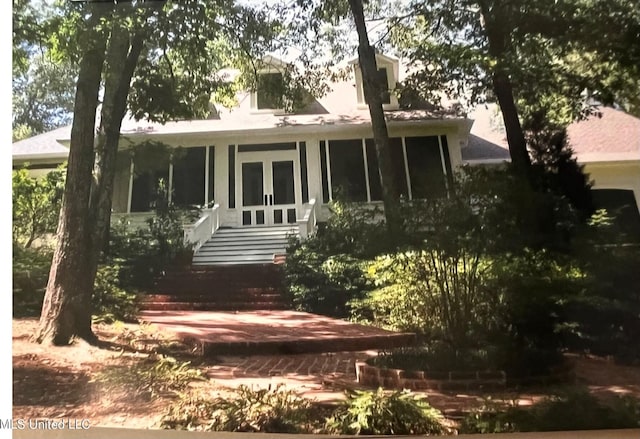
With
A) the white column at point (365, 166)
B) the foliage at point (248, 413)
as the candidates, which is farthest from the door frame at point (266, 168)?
the foliage at point (248, 413)

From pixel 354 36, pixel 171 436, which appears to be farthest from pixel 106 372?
pixel 354 36

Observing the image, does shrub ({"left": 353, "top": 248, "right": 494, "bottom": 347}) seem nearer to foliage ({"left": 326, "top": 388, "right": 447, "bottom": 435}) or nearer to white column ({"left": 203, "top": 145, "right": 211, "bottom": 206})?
foliage ({"left": 326, "top": 388, "right": 447, "bottom": 435})

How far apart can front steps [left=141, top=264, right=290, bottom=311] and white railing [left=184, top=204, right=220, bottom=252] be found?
0.70 ft

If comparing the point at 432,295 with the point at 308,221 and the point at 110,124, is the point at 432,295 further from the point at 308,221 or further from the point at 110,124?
the point at 110,124

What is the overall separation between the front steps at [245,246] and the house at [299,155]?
0.15 feet

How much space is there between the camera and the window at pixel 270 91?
11.3 ft

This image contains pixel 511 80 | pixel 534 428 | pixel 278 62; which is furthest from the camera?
pixel 278 62

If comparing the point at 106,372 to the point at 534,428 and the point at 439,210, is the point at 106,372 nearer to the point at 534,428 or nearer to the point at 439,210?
the point at 439,210

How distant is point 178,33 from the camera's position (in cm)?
357

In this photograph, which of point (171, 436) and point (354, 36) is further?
point (354, 36)

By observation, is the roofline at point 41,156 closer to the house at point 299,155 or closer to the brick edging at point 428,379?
the house at point 299,155

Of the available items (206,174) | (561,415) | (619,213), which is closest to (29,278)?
(206,174)

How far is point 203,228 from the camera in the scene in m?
3.27
